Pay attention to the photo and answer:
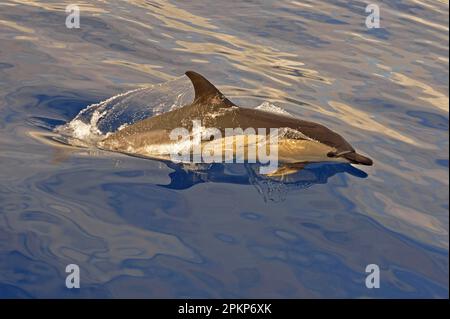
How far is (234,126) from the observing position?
910 centimetres

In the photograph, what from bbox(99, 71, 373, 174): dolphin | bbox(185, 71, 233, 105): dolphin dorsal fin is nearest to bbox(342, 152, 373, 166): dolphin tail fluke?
bbox(99, 71, 373, 174): dolphin

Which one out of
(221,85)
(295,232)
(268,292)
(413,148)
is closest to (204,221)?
(295,232)

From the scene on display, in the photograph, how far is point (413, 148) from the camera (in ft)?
34.0

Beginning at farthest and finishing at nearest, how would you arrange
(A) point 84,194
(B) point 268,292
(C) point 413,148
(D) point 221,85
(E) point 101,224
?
(D) point 221,85 < (C) point 413,148 < (A) point 84,194 < (E) point 101,224 < (B) point 268,292

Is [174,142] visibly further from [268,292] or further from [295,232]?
[268,292]

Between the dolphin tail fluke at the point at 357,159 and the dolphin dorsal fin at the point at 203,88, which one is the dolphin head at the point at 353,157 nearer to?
the dolphin tail fluke at the point at 357,159

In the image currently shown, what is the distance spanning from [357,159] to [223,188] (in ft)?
6.23

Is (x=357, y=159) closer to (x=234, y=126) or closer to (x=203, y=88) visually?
(x=234, y=126)

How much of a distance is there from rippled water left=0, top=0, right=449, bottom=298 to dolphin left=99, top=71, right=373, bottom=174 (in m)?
0.22

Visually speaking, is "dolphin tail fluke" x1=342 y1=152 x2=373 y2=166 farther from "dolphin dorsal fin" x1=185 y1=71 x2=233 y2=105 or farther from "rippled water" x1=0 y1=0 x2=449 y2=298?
"dolphin dorsal fin" x1=185 y1=71 x2=233 y2=105

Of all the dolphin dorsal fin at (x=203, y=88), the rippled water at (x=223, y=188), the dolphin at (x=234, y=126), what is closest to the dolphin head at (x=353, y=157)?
the dolphin at (x=234, y=126)

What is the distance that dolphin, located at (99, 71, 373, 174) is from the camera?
912cm

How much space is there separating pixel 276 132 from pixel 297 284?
2.96m

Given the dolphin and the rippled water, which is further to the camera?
the dolphin
